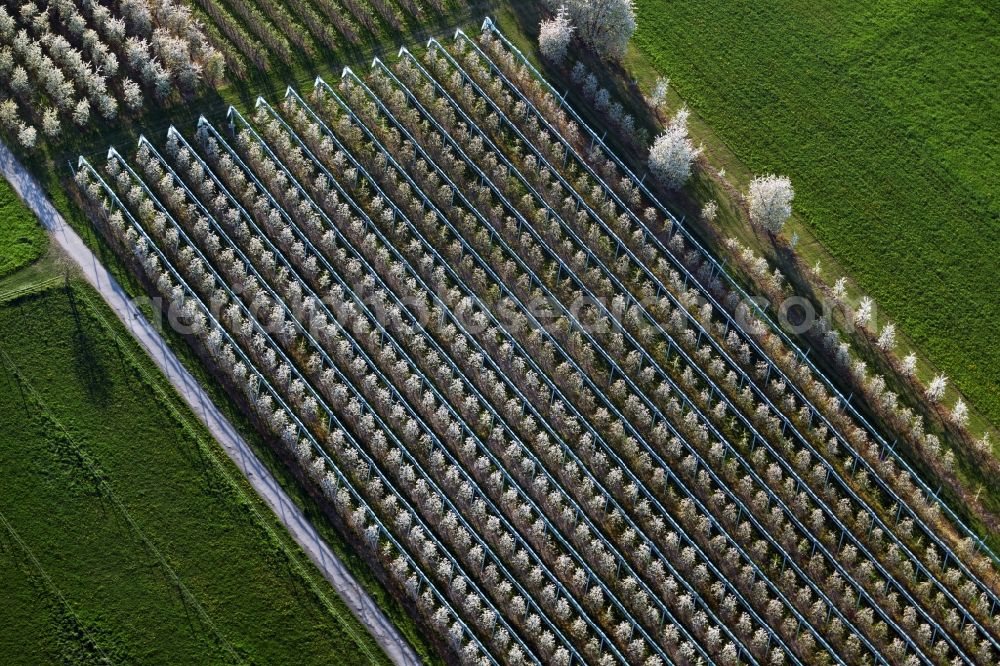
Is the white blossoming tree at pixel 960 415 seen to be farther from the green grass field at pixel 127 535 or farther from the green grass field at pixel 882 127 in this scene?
the green grass field at pixel 127 535

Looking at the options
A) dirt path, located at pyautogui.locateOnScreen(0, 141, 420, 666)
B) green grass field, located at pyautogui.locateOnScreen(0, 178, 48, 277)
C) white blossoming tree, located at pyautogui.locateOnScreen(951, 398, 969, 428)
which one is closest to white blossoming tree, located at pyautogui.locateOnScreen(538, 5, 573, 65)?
dirt path, located at pyautogui.locateOnScreen(0, 141, 420, 666)

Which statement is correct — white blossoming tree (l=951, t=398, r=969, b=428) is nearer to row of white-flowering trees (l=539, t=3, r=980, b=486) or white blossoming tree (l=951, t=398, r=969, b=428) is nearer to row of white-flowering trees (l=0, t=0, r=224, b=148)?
row of white-flowering trees (l=539, t=3, r=980, b=486)

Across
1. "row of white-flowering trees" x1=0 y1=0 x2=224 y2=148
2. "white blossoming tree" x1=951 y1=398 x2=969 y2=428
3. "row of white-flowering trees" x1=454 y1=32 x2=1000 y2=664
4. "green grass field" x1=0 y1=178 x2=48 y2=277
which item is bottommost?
"white blossoming tree" x1=951 y1=398 x2=969 y2=428

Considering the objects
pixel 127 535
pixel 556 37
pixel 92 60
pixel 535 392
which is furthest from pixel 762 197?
pixel 92 60

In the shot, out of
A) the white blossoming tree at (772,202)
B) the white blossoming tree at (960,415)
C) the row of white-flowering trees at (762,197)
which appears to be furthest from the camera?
the white blossoming tree at (772,202)

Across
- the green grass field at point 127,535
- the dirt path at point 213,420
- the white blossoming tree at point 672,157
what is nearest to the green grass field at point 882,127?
the white blossoming tree at point 672,157
